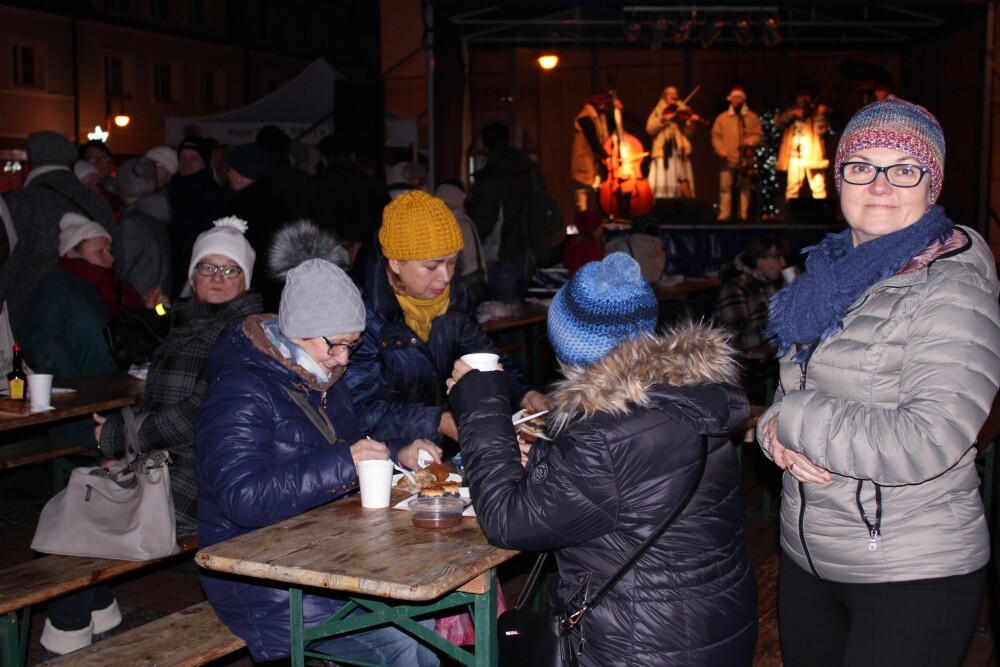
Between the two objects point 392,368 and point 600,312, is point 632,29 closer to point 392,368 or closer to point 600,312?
point 392,368

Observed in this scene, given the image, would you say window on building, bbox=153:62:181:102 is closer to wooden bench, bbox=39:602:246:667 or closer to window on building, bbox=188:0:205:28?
window on building, bbox=188:0:205:28

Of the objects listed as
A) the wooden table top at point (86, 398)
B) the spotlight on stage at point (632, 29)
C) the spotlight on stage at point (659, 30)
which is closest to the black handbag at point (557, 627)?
the wooden table top at point (86, 398)

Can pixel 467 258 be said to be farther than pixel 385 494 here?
Yes


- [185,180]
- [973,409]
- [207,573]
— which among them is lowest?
[207,573]

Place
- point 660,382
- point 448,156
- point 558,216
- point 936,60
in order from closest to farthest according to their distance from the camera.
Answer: point 660,382, point 558,216, point 448,156, point 936,60

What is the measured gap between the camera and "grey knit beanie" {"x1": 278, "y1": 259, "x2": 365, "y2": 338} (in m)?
3.11

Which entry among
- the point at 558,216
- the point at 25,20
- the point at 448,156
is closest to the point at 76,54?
the point at 25,20

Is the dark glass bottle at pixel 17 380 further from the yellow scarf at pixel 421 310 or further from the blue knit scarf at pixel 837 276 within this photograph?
the blue knit scarf at pixel 837 276

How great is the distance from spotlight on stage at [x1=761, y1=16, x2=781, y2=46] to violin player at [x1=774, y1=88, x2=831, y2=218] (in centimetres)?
315

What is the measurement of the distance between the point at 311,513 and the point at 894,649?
61.8 inches

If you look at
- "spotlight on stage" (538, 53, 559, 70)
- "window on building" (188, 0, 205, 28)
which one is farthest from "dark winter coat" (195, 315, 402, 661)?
"window on building" (188, 0, 205, 28)

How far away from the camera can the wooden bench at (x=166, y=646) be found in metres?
3.09

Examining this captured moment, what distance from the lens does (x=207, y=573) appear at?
10.3 ft

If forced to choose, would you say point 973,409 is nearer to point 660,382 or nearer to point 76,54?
point 660,382
